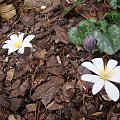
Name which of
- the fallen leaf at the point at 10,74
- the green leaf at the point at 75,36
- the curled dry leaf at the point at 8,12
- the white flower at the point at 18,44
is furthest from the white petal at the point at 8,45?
the curled dry leaf at the point at 8,12

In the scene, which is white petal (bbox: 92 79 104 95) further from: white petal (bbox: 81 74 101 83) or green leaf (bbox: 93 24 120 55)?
green leaf (bbox: 93 24 120 55)

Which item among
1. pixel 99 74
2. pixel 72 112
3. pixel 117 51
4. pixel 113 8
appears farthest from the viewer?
pixel 113 8

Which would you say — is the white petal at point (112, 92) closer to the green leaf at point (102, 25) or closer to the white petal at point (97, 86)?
the white petal at point (97, 86)

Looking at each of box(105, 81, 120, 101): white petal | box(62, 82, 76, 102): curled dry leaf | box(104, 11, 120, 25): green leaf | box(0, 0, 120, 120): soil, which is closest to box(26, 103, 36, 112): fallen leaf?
box(0, 0, 120, 120): soil

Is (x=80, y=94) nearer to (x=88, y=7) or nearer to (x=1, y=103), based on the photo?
(x=1, y=103)

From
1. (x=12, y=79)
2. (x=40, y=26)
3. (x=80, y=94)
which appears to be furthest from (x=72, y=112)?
(x=40, y=26)

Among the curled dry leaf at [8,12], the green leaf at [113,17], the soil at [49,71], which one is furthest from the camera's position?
the curled dry leaf at [8,12]

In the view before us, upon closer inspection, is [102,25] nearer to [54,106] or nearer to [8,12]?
[54,106]
